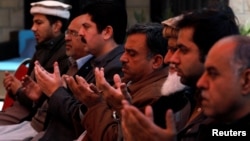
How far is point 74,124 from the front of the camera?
395cm

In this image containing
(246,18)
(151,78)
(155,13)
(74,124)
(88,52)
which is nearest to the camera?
(151,78)

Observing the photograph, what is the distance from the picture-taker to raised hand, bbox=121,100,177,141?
2.55 metres

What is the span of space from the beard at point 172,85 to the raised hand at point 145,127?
50 centimetres

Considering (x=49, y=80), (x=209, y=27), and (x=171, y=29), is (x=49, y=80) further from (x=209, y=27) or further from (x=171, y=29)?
(x=209, y=27)

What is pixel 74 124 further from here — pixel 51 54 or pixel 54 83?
pixel 51 54

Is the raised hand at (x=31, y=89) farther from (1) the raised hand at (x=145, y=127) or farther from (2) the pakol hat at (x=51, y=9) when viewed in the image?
(1) the raised hand at (x=145, y=127)

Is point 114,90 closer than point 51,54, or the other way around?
point 114,90

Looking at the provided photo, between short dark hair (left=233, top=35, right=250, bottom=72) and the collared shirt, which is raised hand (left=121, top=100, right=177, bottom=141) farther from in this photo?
→ the collared shirt

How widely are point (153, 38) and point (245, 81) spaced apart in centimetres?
126

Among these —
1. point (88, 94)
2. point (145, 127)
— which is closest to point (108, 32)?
point (88, 94)

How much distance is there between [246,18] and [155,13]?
6.01ft

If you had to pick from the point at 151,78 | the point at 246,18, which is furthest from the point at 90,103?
the point at 246,18

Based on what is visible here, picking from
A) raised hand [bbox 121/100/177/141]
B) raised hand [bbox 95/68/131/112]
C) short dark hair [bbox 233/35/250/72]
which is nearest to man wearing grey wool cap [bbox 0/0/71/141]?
raised hand [bbox 95/68/131/112]

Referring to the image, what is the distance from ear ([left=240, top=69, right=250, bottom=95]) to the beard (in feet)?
2.33
